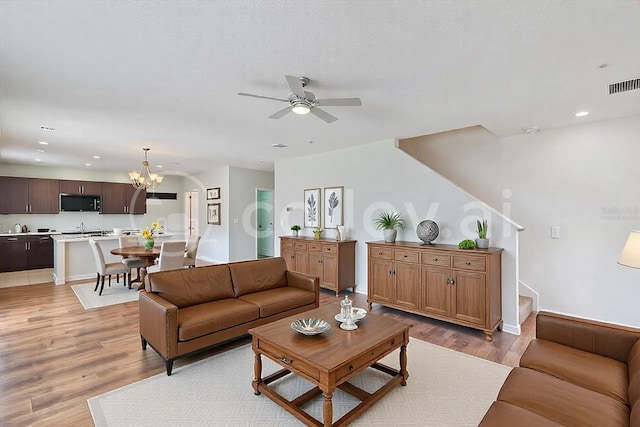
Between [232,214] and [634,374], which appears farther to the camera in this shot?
[232,214]

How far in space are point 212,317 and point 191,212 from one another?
25.3 ft

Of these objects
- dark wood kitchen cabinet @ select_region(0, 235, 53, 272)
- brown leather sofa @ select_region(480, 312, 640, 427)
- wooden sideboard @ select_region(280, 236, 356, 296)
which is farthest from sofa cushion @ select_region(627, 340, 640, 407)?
dark wood kitchen cabinet @ select_region(0, 235, 53, 272)

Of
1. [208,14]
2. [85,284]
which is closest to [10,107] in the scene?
[208,14]

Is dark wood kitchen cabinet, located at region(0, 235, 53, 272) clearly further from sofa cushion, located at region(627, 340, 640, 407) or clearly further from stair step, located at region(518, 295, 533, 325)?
sofa cushion, located at region(627, 340, 640, 407)

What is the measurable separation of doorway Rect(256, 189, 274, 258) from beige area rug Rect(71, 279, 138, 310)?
393cm

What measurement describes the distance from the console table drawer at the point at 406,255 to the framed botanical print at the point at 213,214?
19.1ft

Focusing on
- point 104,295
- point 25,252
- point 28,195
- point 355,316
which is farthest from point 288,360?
point 28,195

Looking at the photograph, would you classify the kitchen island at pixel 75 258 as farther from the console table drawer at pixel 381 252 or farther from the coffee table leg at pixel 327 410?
the coffee table leg at pixel 327 410

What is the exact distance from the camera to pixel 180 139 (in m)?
5.05

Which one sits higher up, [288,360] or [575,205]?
[575,205]

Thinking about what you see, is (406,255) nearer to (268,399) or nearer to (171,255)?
(268,399)

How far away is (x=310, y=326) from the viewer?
248 cm

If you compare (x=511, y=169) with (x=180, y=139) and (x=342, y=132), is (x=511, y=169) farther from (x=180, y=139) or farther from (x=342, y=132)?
(x=180, y=139)

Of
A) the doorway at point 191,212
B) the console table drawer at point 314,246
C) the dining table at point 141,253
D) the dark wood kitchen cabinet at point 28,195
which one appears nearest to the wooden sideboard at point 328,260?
the console table drawer at point 314,246
